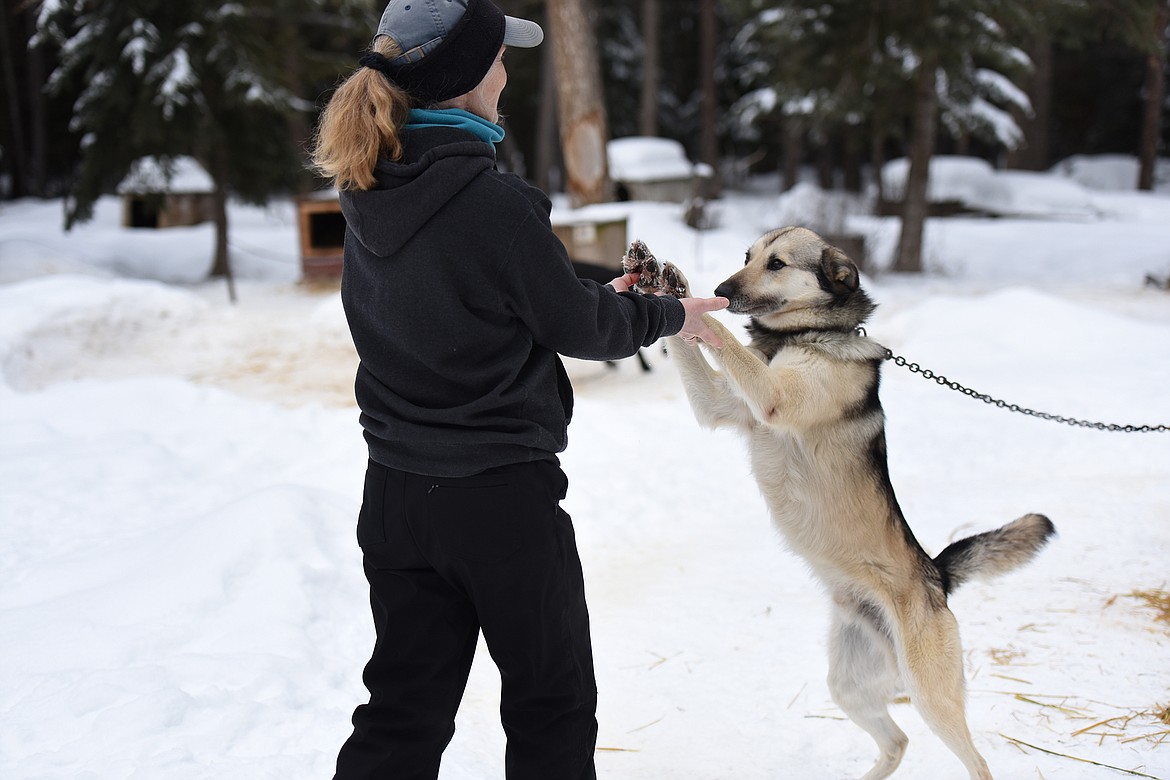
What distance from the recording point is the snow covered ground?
9.63 feet

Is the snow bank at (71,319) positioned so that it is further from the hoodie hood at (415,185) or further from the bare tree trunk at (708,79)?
the bare tree trunk at (708,79)

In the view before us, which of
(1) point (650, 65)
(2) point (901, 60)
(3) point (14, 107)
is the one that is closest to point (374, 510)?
(2) point (901, 60)

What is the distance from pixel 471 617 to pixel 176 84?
1180cm

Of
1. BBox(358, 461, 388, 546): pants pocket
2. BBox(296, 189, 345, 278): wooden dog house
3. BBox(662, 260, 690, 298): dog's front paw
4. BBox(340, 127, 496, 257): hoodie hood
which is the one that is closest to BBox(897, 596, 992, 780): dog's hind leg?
BBox(662, 260, 690, 298): dog's front paw

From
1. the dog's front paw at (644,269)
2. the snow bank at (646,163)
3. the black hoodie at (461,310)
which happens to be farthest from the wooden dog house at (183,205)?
the black hoodie at (461,310)

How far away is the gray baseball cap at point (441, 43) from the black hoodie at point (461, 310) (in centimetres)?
11

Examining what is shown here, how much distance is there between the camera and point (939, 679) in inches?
106

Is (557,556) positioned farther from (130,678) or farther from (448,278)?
(130,678)

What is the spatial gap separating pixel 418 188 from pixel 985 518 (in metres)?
4.52

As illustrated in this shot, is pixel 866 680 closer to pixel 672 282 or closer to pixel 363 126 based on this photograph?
pixel 672 282

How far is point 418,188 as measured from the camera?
70.2 inches

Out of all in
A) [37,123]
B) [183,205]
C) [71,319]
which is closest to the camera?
[71,319]

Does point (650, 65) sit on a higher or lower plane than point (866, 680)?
higher

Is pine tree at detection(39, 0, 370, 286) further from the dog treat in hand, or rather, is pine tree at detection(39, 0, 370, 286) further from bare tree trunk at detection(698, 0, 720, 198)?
bare tree trunk at detection(698, 0, 720, 198)
